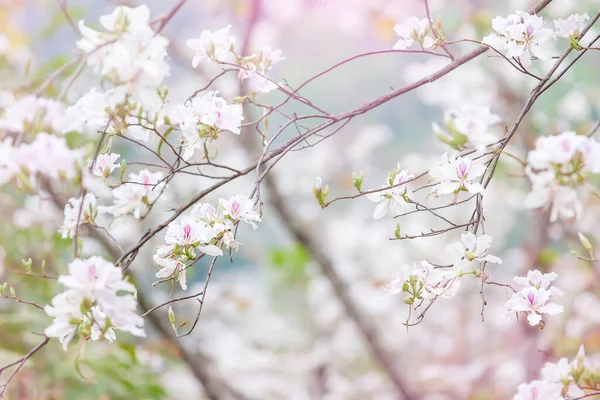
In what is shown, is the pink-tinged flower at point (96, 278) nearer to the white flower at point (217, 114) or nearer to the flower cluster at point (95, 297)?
the flower cluster at point (95, 297)

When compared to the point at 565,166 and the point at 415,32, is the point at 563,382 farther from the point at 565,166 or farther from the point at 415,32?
the point at 415,32

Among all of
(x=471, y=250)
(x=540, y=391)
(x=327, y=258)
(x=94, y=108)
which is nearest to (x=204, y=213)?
(x=94, y=108)

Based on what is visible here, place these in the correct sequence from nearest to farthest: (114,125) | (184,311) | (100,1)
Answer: (114,125), (184,311), (100,1)

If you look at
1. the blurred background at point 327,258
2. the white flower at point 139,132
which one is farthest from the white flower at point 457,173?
the blurred background at point 327,258

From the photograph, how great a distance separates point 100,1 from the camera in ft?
10.4

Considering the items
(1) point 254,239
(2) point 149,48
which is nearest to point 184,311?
(1) point 254,239

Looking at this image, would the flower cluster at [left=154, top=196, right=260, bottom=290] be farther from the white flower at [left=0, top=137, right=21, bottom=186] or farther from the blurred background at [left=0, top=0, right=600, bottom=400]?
the blurred background at [left=0, top=0, right=600, bottom=400]

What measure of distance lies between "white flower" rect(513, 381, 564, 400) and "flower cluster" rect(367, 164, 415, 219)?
0.22m

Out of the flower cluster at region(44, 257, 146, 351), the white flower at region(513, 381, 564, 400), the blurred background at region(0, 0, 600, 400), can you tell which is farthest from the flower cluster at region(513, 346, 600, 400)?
the blurred background at region(0, 0, 600, 400)

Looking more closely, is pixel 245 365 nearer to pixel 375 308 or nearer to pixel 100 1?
pixel 375 308

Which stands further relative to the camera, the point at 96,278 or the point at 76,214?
the point at 76,214

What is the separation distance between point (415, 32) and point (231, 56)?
18 cm

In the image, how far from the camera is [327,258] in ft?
5.03

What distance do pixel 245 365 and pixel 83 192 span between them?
1.50 metres
